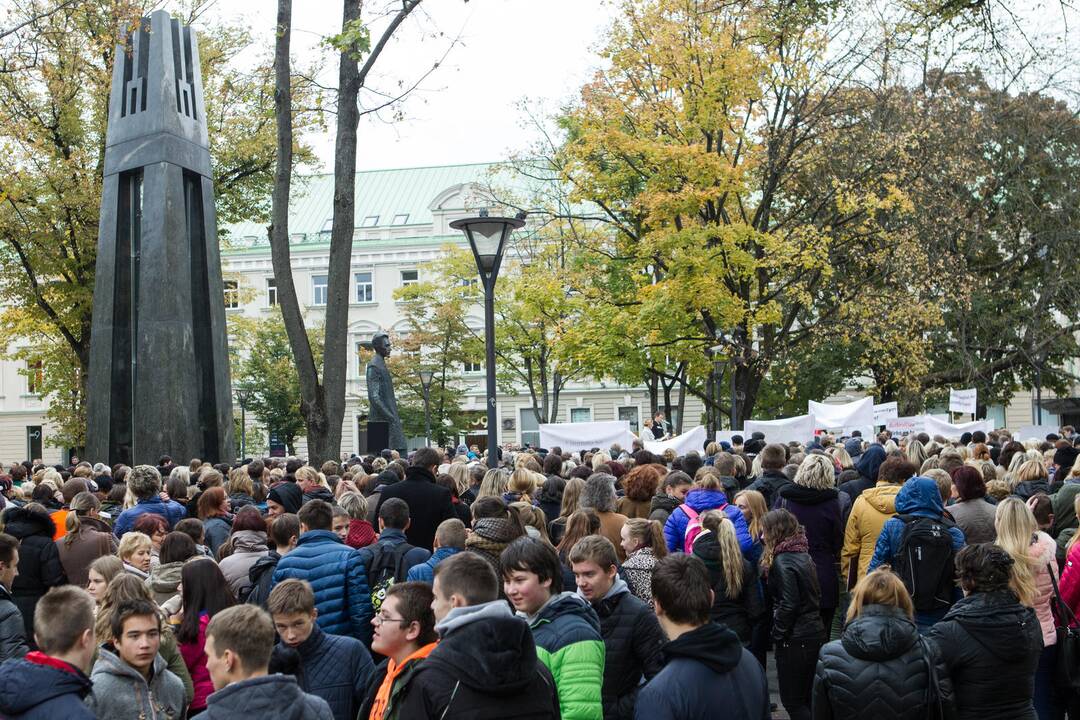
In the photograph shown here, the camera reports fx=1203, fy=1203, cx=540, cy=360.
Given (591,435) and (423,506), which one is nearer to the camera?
(423,506)

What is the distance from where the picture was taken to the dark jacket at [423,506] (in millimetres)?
9508

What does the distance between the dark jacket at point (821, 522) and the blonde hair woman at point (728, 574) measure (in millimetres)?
1500

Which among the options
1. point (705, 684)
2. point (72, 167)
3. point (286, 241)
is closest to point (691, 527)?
point (705, 684)

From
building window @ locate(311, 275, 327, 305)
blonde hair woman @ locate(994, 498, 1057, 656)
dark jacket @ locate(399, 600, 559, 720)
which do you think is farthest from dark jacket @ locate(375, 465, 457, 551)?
building window @ locate(311, 275, 327, 305)

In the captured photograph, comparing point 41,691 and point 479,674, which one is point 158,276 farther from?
point 479,674

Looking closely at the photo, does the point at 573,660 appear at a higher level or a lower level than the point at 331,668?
higher

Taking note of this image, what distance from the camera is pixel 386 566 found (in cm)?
755

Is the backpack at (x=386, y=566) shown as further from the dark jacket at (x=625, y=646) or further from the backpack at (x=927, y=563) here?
the backpack at (x=927, y=563)

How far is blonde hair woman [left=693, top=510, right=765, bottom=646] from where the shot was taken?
785 cm

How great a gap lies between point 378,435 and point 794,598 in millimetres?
13305

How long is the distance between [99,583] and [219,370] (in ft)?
49.9

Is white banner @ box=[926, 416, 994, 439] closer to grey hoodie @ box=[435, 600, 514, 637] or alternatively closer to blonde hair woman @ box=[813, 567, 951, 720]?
blonde hair woman @ box=[813, 567, 951, 720]

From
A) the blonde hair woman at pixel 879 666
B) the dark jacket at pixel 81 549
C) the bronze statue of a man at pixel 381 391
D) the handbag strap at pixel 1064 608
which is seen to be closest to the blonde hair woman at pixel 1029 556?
the handbag strap at pixel 1064 608

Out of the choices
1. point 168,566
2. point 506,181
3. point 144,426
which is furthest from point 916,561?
point 506,181
